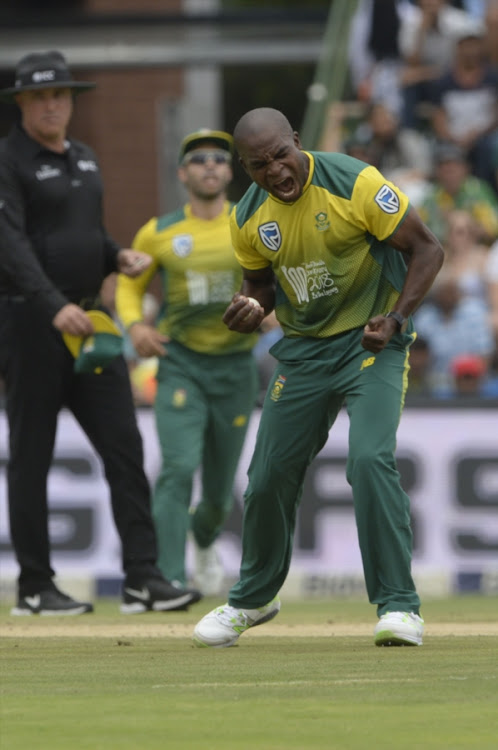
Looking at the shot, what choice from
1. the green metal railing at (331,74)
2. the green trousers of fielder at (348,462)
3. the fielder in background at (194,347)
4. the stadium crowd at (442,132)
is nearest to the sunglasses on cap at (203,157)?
the fielder in background at (194,347)

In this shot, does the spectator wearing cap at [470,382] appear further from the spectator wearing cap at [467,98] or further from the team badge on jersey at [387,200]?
the team badge on jersey at [387,200]

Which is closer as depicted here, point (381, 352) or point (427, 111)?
point (381, 352)

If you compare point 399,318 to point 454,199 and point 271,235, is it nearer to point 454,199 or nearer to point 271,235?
point 271,235

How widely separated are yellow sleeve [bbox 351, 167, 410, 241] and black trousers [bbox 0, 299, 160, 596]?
2431 mm

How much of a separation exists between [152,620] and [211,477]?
2.05 metres

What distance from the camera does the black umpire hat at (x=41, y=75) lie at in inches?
343

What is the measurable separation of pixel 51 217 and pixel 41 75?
0.73 meters

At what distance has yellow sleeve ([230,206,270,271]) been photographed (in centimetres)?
684

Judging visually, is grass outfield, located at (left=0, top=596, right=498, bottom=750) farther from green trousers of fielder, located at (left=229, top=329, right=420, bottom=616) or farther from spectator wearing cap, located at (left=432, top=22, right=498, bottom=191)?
spectator wearing cap, located at (left=432, top=22, right=498, bottom=191)

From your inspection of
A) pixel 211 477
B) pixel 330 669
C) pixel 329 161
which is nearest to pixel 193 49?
pixel 211 477

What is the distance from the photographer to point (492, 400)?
12.2 meters

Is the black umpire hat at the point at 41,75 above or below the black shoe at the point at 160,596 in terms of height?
above

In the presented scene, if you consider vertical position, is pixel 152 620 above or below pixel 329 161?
below

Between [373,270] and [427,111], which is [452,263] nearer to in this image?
[427,111]
